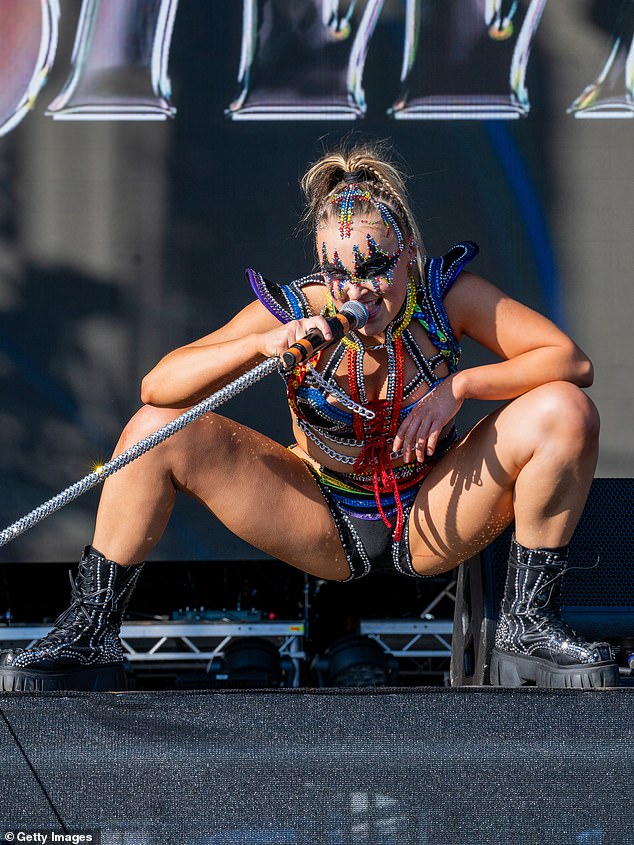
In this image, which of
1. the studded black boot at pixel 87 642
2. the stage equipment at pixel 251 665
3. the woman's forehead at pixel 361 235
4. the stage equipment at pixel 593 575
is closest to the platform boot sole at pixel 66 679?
the studded black boot at pixel 87 642

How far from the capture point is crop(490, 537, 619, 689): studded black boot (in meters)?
1.61

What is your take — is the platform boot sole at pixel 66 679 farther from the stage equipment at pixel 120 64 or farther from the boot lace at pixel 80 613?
the stage equipment at pixel 120 64

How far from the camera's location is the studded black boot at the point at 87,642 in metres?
1.61

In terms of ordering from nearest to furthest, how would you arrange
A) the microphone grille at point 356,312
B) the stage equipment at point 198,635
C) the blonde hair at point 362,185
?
the microphone grille at point 356,312 → the blonde hair at point 362,185 → the stage equipment at point 198,635

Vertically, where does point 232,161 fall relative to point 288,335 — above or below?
above

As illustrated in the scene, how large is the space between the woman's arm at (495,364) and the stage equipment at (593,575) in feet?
1.11

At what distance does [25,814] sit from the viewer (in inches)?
50.5

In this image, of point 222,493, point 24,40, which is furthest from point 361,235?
point 24,40

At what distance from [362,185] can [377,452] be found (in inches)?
18.6

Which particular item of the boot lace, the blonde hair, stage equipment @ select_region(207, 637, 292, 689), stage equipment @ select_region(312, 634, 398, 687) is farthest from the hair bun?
stage equipment @ select_region(312, 634, 398, 687)

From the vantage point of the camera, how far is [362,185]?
1.79m

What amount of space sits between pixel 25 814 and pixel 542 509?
36.0 inches

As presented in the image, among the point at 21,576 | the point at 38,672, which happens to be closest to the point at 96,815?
the point at 38,672

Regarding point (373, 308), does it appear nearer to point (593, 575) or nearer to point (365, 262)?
point (365, 262)
